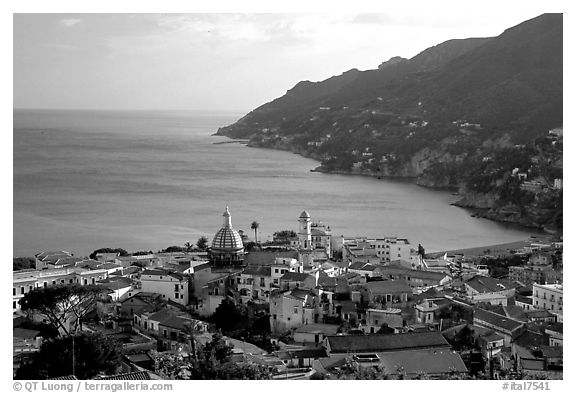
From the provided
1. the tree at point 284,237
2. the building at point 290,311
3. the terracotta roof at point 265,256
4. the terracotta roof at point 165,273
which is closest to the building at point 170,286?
the terracotta roof at point 165,273

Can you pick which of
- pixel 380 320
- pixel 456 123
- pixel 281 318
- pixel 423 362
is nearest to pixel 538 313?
pixel 380 320

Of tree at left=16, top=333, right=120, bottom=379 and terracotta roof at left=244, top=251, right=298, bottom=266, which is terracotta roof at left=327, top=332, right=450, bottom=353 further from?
terracotta roof at left=244, top=251, right=298, bottom=266

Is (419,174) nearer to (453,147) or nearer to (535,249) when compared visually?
(453,147)

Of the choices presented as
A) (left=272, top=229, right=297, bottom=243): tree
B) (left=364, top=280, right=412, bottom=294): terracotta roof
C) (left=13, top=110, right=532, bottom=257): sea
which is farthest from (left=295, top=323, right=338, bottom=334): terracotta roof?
(left=13, top=110, right=532, bottom=257): sea

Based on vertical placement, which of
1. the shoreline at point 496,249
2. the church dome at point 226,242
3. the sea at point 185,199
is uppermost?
the church dome at point 226,242

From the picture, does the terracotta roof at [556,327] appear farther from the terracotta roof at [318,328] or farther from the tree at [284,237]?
the tree at [284,237]
